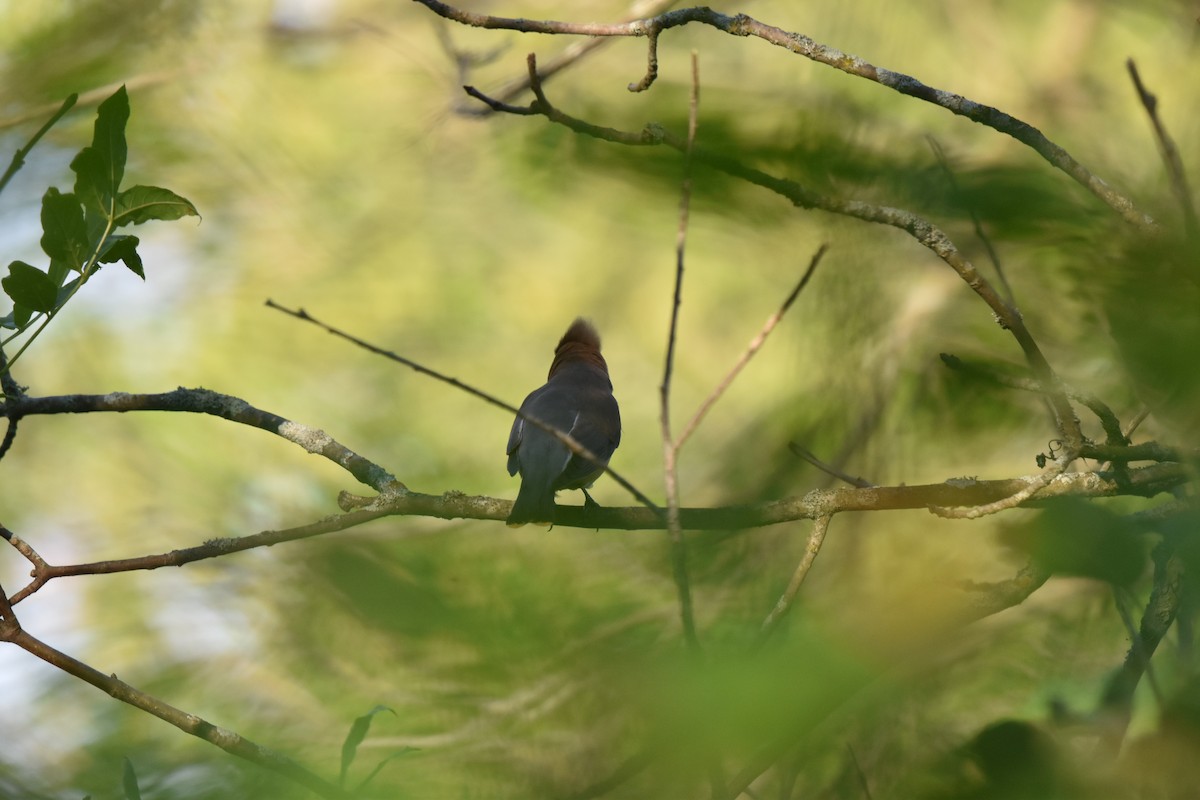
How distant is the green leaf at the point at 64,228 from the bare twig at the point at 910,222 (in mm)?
650

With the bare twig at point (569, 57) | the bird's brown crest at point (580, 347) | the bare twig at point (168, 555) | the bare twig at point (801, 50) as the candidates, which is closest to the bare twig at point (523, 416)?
the bare twig at point (168, 555)

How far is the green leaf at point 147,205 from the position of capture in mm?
1385

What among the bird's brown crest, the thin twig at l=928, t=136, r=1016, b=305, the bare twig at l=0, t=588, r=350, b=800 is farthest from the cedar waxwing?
the thin twig at l=928, t=136, r=1016, b=305

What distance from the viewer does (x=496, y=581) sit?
2.44 ft

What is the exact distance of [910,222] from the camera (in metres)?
1.30

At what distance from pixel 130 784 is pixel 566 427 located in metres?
2.46

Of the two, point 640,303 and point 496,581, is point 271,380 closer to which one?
point 640,303

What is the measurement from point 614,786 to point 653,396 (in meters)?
4.34

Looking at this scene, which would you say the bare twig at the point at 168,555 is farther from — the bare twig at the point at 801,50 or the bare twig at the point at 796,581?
the bare twig at the point at 801,50

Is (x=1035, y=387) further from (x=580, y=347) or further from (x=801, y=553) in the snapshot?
(x=580, y=347)

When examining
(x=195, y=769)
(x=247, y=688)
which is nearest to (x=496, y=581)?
(x=195, y=769)

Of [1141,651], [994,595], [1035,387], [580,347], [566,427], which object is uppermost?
[580,347]

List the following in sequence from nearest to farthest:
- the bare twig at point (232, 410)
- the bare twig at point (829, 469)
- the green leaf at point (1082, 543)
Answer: the green leaf at point (1082, 543)
the bare twig at point (829, 469)
the bare twig at point (232, 410)

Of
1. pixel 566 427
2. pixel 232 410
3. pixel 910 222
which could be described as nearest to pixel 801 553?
pixel 910 222
